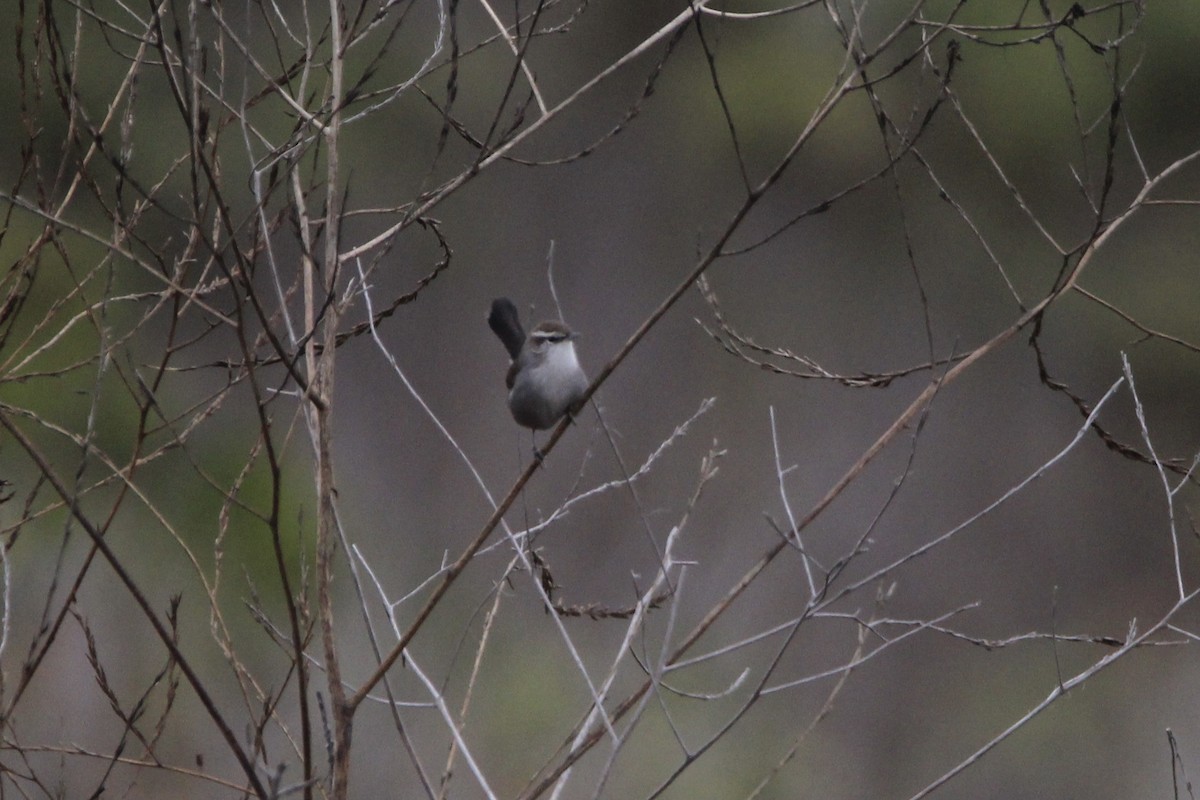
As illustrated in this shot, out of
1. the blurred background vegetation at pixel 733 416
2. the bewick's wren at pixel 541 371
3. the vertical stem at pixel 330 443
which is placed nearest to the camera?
the vertical stem at pixel 330 443

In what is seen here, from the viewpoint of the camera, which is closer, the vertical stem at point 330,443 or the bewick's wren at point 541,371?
the vertical stem at point 330,443

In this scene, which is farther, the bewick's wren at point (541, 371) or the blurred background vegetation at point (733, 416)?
the blurred background vegetation at point (733, 416)

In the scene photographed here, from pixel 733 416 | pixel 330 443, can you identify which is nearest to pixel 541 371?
pixel 330 443

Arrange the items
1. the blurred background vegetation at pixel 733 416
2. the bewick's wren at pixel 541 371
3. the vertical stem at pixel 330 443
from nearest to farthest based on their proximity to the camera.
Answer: the vertical stem at pixel 330 443 → the bewick's wren at pixel 541 371 → the blurred background vegetation at pixel 733 416

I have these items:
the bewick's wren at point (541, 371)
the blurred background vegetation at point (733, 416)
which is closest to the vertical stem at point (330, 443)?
the bewick's wren at point (541, 371)

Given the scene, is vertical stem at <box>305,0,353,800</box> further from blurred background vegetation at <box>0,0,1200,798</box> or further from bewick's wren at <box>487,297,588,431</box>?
blurred background vegetation at <box>0,0,1200,798</box>

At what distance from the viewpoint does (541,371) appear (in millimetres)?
3604

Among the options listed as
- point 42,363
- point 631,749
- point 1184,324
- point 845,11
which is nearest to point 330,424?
point 42,363

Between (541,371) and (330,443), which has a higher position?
(330,443)

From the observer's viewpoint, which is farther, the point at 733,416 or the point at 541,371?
the point at 733,416

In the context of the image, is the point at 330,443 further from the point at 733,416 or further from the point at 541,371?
the point at 733,416

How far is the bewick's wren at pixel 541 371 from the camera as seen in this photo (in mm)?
3564

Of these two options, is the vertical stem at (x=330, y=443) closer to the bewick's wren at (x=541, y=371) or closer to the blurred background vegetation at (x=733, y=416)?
the bewick's wren at (x=541, y=371)

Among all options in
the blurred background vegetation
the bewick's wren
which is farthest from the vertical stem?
the blurred background vegetation
